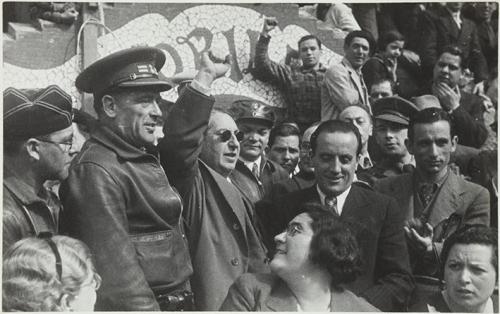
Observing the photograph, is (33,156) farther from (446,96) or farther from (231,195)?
(446,96)

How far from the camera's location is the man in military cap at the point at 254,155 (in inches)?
179

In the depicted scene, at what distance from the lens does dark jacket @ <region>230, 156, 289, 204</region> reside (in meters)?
4.49

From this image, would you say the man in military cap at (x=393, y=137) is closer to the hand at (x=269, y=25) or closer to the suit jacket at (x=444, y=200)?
the suit jacket at (x=444, y=200)

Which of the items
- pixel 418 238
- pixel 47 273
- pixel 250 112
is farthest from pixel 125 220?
pixel 418 238

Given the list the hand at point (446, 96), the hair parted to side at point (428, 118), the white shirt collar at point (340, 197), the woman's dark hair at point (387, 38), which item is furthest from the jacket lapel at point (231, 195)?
the woman's dark hair at point (387, 38)

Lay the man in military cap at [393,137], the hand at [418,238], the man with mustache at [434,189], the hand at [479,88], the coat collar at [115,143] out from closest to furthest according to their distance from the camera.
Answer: the coat collar at [115,143] < the hand at [418,238] < the man with mustache at [434,189] < the man in military cap at [393,137] < the hand at [479,88]

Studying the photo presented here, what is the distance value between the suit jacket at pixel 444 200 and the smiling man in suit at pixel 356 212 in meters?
0.17

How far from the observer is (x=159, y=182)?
405 cm

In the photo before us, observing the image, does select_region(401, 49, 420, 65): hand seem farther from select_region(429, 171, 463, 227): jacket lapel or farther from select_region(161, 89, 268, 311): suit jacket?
select_region(161, 89, 268, 311): suit jacket

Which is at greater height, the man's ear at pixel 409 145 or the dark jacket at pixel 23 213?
the man's ear at pixel 409 145

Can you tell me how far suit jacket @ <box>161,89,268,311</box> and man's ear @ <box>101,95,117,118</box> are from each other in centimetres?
27

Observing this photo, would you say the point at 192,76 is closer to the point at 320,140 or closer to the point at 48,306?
the point at 320,140

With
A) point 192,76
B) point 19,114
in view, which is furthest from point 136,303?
point 192,76

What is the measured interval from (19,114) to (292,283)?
1508 millimetres
